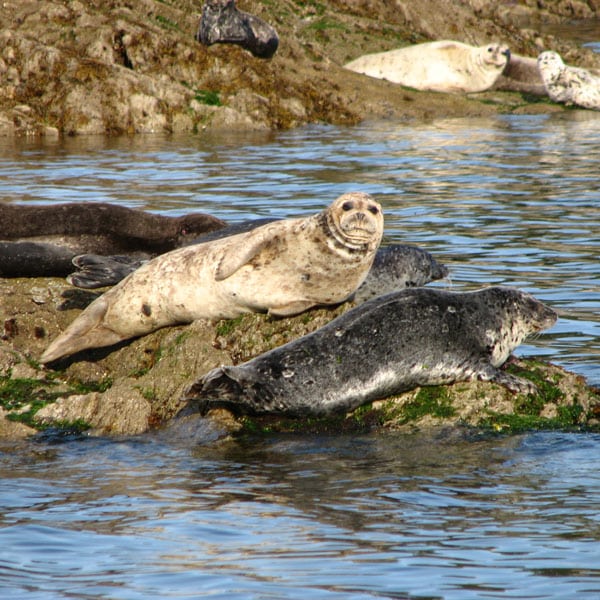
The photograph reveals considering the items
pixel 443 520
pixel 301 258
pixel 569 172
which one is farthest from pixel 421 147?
pixel 443 520

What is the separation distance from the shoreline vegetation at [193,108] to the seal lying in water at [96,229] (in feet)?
2.31

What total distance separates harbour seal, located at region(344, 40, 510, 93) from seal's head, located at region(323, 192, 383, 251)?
16.8m

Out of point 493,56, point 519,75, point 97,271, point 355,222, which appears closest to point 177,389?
point 97,271

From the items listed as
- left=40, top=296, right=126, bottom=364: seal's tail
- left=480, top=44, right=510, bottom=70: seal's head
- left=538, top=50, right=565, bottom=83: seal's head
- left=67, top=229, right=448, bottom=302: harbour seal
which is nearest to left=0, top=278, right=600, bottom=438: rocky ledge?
left=40, top=296, right=126, bottom=364: seal's tail

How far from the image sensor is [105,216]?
9.16m

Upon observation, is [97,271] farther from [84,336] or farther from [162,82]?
[162,82]

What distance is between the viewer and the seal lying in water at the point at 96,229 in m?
8.95

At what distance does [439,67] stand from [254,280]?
57.1 ft

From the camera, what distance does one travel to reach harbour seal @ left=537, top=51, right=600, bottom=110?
23203mm

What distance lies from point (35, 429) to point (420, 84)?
18304 mm

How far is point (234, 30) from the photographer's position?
21.2 metres

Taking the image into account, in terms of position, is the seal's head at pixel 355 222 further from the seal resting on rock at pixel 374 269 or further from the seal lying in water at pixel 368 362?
the seal resting on rock at pixel 374 269

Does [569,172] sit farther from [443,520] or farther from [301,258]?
[443,520]

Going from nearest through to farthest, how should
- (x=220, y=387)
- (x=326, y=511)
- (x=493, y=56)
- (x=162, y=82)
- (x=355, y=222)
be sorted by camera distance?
(x=326, y=511) < (x=220, y=387) < (x=355, y=222) < (x=162, y=82) < (x=493, y=56)
